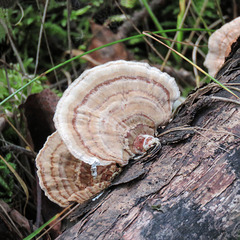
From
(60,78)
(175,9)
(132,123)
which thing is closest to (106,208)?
(132,123)

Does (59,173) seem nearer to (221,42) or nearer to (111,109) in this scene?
(111,109)

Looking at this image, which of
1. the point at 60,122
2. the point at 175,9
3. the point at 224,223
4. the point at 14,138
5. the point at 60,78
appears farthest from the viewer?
the point at 175,9

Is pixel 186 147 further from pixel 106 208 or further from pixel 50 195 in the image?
pixel 50 195

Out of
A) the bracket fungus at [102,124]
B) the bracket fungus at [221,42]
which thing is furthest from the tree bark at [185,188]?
the bracket fungus at [221,42]

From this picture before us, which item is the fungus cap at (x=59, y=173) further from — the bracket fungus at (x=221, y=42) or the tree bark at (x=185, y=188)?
the bracket fungus at (x=221, y=42)

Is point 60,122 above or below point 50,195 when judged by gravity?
above

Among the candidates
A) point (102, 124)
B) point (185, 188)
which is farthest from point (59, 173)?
point (185, 188)

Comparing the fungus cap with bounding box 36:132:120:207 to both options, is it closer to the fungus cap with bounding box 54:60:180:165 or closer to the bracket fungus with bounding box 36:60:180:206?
the bracket fungus with bounding box 36:60:180:206
